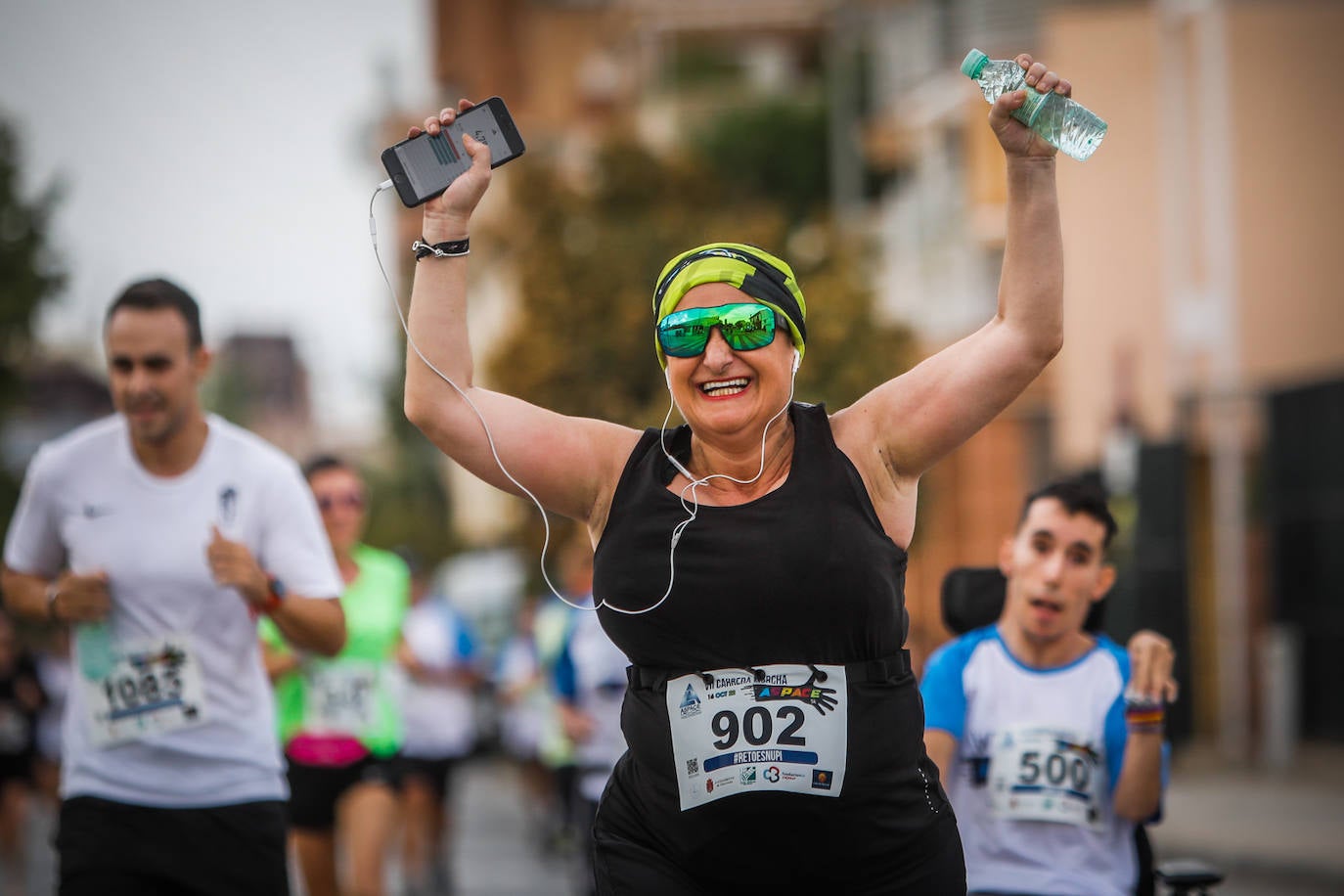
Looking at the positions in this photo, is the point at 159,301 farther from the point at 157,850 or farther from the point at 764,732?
the point at 764,732

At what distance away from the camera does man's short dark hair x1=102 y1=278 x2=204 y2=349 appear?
5.71 m

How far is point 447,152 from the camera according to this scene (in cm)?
432

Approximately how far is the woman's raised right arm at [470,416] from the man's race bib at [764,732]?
515 millimetres

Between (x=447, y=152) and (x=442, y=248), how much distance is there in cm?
24

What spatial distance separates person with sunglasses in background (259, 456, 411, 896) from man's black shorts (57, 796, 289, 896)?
3437 mm

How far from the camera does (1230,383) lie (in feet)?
75.6

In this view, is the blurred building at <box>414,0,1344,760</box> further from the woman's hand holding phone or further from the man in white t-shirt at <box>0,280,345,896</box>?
the woman's hand holding phone

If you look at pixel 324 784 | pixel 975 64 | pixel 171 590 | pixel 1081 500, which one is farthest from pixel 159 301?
pixel 324 784

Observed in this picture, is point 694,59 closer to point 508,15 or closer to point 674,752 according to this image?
point 508,15

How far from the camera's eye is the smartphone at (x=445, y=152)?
4.24m

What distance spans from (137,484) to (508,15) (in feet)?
199

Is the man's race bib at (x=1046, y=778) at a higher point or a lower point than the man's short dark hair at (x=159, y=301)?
lower

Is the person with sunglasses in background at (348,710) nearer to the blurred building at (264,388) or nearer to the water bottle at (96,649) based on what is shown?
the blurred building at (264,388)

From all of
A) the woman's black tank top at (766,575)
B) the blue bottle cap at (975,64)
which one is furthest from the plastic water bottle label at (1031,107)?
the woman's black tank top at (766,575)
